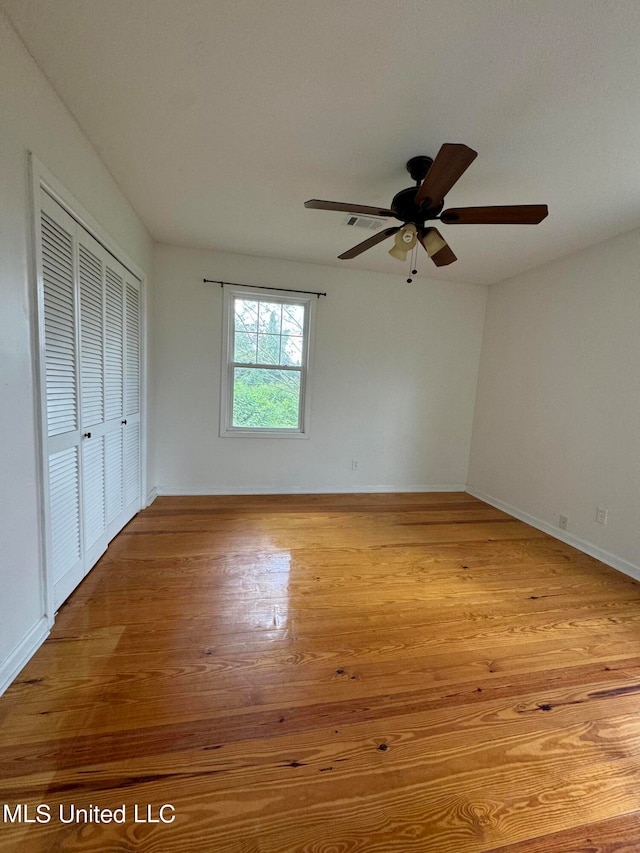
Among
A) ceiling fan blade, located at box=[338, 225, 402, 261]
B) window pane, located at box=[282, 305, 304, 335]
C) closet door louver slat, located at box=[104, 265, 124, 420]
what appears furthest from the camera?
window pane, located at box=[282, 305, 304, 335]

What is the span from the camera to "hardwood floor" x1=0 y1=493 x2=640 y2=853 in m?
0.98

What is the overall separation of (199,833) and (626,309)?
12.4ft

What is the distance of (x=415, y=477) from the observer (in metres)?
4.23

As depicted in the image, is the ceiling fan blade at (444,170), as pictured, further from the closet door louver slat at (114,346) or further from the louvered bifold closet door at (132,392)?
the louvered bifold closet door at (132,392)

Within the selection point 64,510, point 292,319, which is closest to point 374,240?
point 292,319

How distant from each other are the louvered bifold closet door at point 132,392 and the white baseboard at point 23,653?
4.20ft

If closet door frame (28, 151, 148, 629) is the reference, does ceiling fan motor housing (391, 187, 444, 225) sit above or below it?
above

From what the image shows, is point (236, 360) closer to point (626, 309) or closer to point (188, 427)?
point (188, 427)

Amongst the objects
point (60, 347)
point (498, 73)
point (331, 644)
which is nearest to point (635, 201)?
point (498, 73)

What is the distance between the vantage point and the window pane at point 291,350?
369 cm

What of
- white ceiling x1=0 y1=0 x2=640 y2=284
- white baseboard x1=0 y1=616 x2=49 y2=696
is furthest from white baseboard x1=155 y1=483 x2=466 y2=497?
white ceiling x1=0 y1=0 x2=640 y2=284

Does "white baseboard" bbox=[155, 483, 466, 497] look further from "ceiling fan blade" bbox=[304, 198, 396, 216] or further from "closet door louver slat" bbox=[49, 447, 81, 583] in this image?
"ceiling fan blade" bbox=[304, 198, 396, 216]

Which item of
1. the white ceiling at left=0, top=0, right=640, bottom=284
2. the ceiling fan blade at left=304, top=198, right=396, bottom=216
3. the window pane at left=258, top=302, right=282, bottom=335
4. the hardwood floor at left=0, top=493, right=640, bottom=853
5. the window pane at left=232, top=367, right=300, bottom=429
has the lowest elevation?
the hardwood floor at left=0, top=493, right=640, bottom=853

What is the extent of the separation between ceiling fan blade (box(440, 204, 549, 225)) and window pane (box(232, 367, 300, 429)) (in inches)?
90.0
